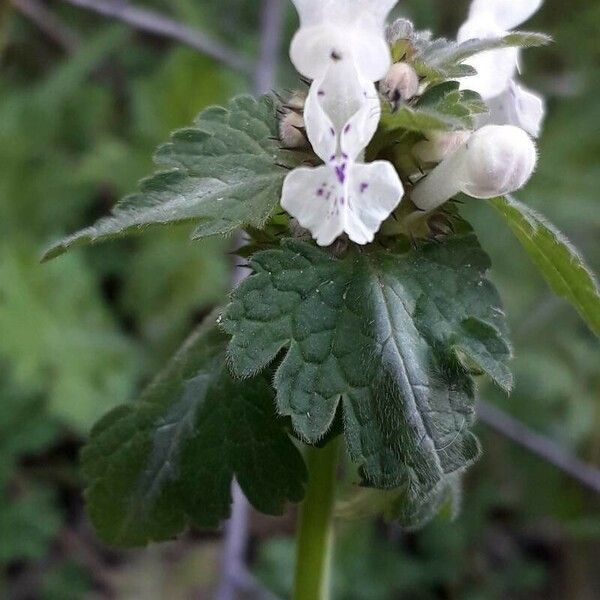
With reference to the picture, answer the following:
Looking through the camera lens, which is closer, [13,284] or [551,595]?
[13,284]

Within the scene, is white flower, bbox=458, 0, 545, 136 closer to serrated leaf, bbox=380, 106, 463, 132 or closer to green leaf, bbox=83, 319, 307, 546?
serrated leaf, bbox=380, 106, 463, 132

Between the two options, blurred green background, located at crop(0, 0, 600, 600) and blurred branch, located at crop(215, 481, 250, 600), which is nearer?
blurred branch, located at crop(215, 481, 250, 600)

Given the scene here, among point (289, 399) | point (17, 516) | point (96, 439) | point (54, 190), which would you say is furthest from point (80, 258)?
point (289, 399)

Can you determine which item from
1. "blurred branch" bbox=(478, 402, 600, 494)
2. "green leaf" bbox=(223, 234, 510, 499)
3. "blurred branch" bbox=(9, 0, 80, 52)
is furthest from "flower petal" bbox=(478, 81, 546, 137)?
"blurred branch" bbox=(9, 0, 80, 52)

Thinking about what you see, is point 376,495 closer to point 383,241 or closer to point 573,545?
point 383,241

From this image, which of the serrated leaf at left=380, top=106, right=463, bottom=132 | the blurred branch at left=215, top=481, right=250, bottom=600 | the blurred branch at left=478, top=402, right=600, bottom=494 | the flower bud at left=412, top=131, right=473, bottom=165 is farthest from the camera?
the blurred branch at left=478, top=402, right=600, bottom=494

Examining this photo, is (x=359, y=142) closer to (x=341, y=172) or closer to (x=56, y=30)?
(x=341, y=172)
